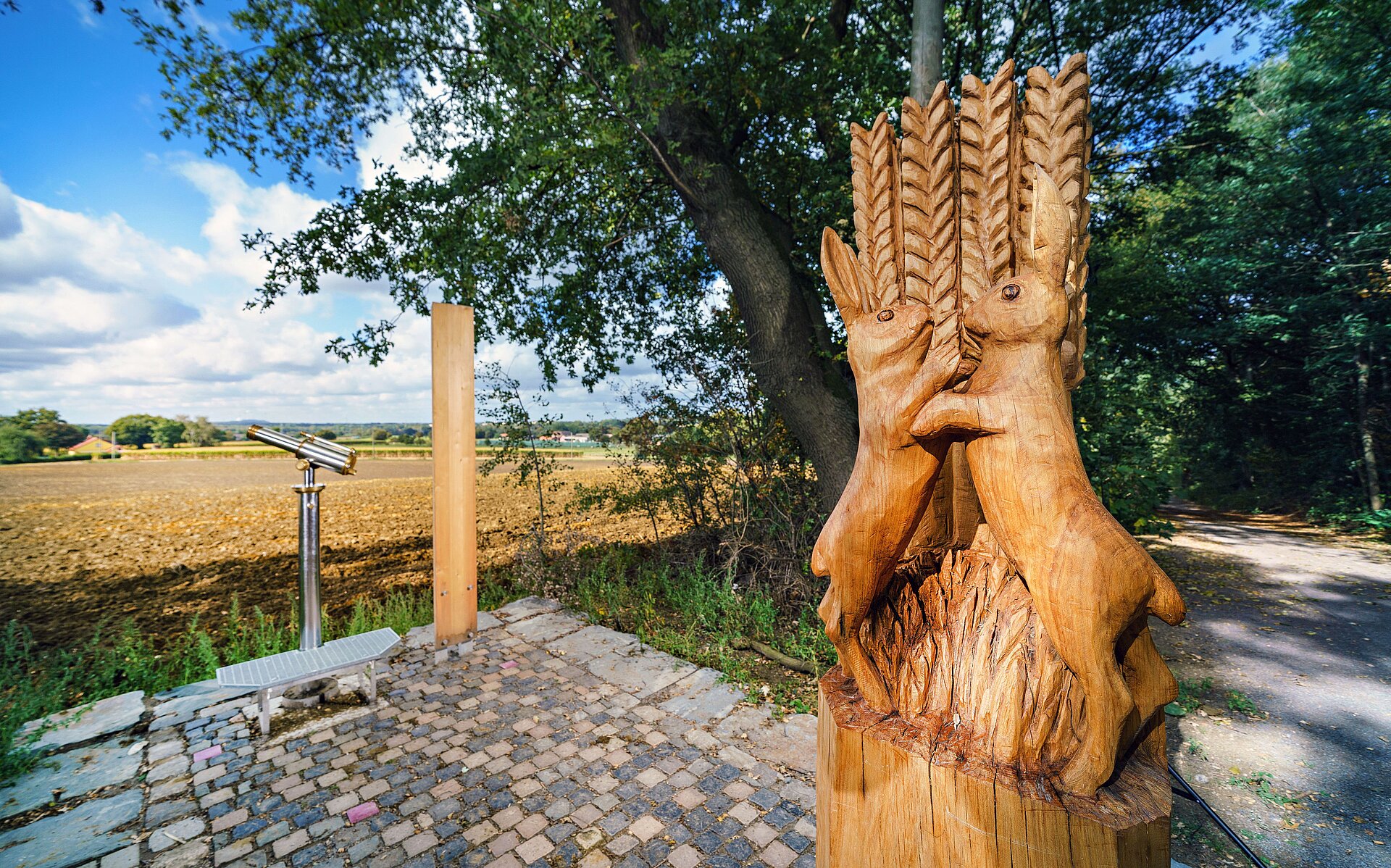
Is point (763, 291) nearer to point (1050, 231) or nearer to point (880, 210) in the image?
point (880, 210)

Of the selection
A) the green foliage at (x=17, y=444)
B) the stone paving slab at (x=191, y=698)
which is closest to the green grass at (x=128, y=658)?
the stone paving slab at (x=191, y=698)

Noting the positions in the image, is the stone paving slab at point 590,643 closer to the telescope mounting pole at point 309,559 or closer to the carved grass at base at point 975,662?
the telescope mounting pole at point 309,559

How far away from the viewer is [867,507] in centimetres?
146

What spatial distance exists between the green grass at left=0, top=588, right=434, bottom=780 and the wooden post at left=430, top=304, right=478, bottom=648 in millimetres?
964

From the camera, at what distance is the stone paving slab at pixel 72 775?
8.21 ft

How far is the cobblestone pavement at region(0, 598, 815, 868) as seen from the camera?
2219 mm

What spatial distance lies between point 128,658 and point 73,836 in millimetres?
2325

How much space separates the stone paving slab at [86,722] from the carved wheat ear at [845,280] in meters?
4.62

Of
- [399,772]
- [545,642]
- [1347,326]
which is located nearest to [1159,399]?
[1347,326]

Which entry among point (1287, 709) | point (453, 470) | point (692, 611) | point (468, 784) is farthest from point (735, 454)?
point (1287, 709)

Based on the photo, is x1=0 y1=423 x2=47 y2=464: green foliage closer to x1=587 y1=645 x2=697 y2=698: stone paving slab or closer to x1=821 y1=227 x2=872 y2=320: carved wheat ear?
x1=587 y1=645 x2=697 y2=698: stone paving slab

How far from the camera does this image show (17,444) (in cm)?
565

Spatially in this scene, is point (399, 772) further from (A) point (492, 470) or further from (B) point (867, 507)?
(A) point (492, 470)

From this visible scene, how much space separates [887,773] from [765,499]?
4080 mm
